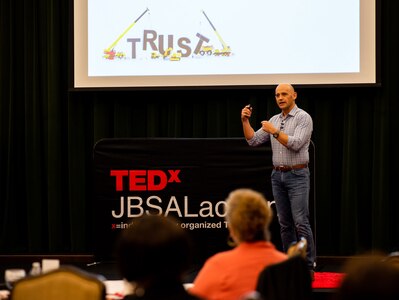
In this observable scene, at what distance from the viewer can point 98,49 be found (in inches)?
256

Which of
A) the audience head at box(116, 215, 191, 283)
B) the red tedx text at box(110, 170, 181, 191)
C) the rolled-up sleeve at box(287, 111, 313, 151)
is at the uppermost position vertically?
the rolled-up sleeve at box(287, 111, 313, 151)

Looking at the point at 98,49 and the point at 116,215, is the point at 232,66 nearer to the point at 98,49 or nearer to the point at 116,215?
the point at 98,49

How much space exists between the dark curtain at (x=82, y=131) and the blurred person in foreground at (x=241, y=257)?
3.70 metres

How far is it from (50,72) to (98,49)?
559mm

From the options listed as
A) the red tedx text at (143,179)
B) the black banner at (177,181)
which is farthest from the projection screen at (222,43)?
the red tedx text at (143,179)

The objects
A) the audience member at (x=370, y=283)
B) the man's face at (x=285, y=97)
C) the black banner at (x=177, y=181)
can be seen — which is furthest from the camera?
the black banner at (x=177, y=181)

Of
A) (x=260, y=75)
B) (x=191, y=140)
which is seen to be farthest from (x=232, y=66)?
(x=191, y=140)

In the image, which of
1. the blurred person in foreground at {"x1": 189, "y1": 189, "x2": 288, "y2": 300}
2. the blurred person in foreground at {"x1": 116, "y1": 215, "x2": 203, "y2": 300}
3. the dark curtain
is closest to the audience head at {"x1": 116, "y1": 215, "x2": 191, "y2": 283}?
the blurred person in foreground at {"x1": 116, "y1": 215, "x2": 203, "y2": 300}

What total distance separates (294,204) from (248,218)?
2409 mm

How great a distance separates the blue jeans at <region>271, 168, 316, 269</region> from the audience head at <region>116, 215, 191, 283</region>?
350 cm

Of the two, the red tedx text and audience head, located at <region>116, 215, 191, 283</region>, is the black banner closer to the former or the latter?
the red tedx text

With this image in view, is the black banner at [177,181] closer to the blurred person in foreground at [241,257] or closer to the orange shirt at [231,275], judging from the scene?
the blurred person in foreground at [241,257]

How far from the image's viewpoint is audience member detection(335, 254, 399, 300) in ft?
4.20

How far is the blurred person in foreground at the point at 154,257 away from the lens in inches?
65.8
